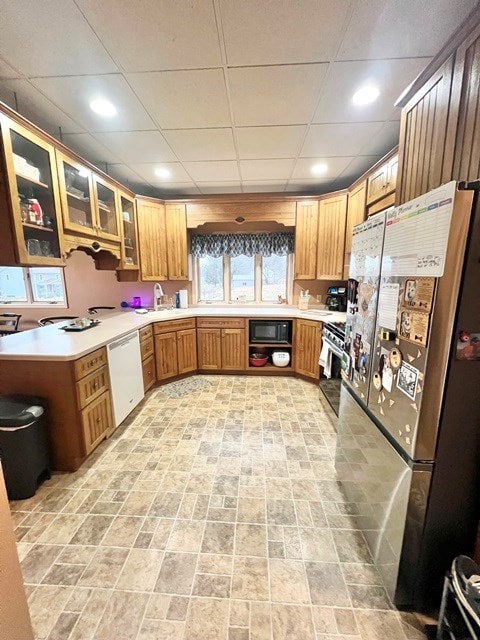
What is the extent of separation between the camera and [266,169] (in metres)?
3.17

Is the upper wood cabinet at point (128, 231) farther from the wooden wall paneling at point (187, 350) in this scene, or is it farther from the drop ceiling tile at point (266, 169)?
the drop ceiling tile at point (266, 169)

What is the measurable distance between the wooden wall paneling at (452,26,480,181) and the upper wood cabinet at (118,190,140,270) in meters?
3.23

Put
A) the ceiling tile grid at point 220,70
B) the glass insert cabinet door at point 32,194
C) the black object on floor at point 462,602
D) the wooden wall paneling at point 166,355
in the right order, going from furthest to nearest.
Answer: the wooden wall paneling at point 166,355
the glass insert cabinet door at point 32,194
the ceiling tile grid at point 220,70
the black object on floor at point 462,602

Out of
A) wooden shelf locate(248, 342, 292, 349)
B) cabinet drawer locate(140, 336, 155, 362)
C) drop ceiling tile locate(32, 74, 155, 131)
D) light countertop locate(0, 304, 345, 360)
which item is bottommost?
wooden shelf locate(248, 342, 292, 349)

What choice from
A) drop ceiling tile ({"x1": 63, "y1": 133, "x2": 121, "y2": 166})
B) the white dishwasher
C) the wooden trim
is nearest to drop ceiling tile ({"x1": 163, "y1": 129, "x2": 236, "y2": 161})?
drop ceiling tile ({"x1": 63, "y1": 133, "x2": 121, "y2": 166})

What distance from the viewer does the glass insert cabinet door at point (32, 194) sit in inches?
71.7

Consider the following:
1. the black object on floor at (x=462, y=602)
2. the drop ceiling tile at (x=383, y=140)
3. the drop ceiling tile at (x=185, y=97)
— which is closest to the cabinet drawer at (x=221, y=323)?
the drop ceiling tile at (x=185, y=97)

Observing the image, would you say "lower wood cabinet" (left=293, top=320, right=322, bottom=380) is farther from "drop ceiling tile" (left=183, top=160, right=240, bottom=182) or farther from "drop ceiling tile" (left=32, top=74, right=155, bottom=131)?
"drop ceiling tile" (left=32, top=74, right=155, bottom=131)

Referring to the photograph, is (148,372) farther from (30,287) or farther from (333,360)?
(30,287)

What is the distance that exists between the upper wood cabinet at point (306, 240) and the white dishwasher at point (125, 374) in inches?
95.0

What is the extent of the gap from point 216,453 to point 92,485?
0.94 meters

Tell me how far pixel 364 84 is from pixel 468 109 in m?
0.95

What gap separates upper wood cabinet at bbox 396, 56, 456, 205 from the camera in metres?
1.20

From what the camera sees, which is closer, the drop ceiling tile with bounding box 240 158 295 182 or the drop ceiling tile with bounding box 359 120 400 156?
the drop ceiling tile with bounding box 359 120 400 156
